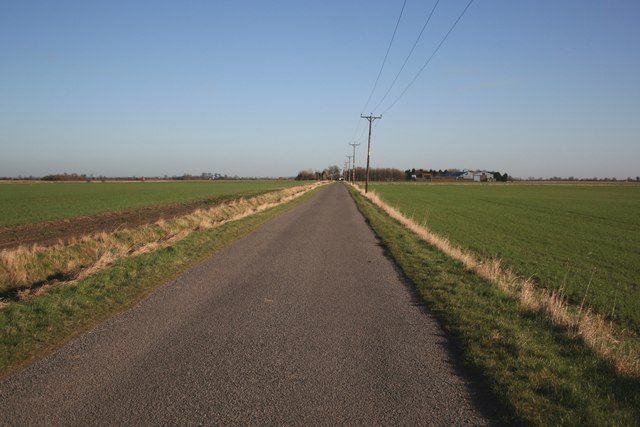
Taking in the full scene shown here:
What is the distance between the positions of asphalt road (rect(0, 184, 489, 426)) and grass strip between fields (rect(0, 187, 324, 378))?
13.4 inches

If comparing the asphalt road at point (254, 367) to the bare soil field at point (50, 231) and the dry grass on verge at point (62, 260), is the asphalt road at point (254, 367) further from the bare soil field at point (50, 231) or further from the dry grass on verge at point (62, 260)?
the bare soil field at point (50, 231)

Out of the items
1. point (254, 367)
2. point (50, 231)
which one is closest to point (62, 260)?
point (254, 367)

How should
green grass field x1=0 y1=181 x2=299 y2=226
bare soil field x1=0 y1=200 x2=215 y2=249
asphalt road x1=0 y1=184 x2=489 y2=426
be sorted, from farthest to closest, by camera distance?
green grass field x1=0 y1=181 x2=299 y2=226 < bare soil field x1=0 y1=200 x2=215 y2=249 < asphalt road x1=0 y1=184 x2=489 y2=426

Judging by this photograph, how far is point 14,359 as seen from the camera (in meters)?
4.91

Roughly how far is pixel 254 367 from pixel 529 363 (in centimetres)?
319

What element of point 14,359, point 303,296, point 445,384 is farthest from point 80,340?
point 445,384

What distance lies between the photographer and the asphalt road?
152 inches

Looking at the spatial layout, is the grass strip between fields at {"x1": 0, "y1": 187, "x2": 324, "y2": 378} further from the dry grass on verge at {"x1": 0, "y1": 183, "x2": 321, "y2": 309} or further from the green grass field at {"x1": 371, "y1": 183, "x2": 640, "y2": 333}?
the green grass field at {"x1": 371, "y1": 183, "x2": 640, "y2": 333}

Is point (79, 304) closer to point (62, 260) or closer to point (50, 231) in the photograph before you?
point (62, 260)

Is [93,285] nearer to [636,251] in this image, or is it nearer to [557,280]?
[557,280]

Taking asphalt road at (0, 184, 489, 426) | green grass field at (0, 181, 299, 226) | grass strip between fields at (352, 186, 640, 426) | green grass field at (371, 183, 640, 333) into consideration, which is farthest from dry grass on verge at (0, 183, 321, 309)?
green grass field at (0, 181, 299, 226)

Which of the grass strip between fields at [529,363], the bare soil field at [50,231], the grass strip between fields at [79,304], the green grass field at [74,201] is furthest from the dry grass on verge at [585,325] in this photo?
the green grass field at [74,201]

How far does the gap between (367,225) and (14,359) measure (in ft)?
57.7

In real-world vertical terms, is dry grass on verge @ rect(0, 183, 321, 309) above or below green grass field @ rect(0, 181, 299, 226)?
above
